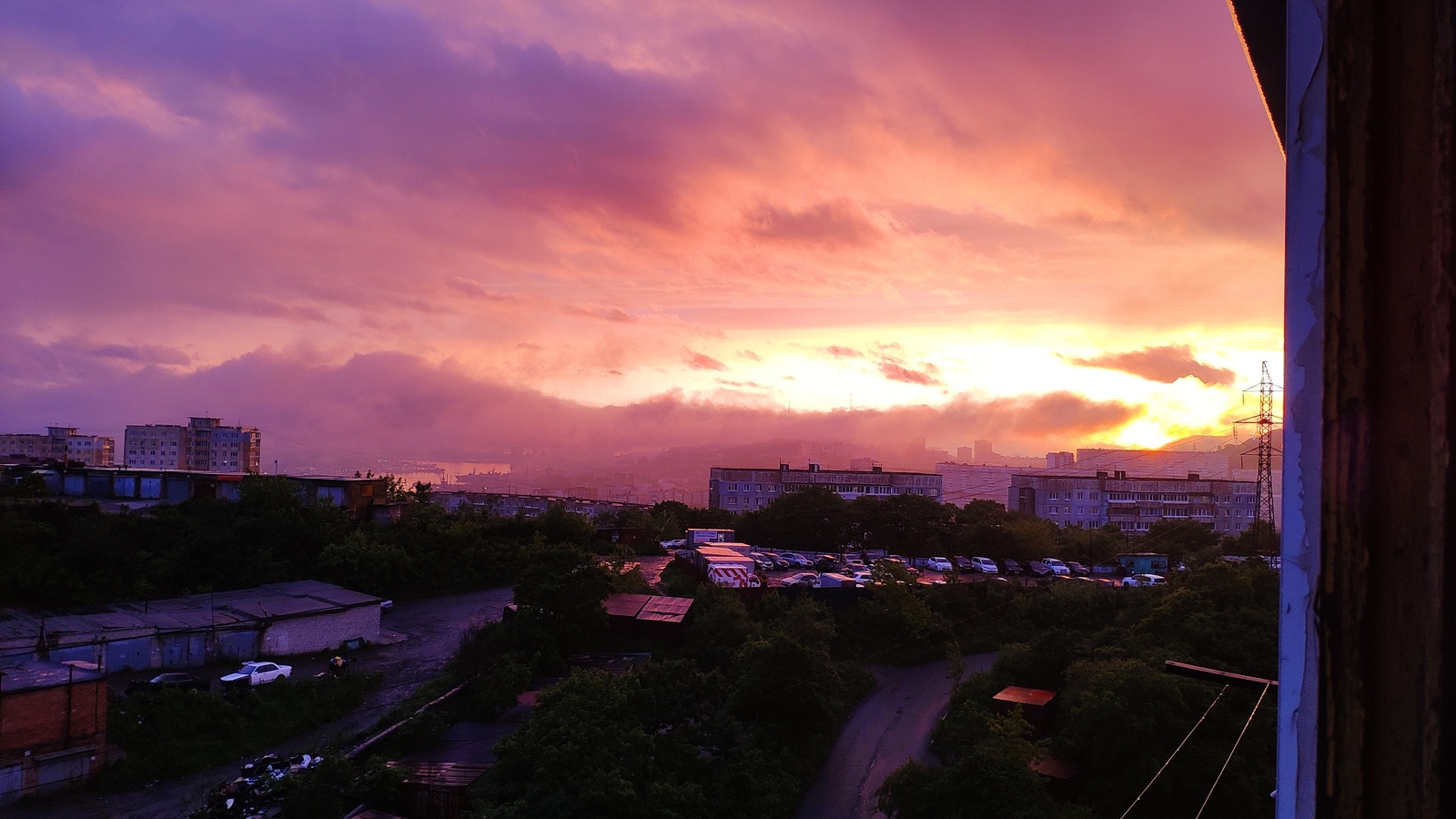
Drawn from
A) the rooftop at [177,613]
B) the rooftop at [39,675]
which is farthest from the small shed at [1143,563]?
the rooftop at [39,675]

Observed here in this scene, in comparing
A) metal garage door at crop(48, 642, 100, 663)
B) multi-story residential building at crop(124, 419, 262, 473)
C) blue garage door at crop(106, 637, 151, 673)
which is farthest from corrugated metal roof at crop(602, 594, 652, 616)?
multi-story residential building at crop(124, 419, 262, 473)

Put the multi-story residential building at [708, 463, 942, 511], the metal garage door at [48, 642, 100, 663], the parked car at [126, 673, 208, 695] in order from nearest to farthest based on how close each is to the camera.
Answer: the parked car at [126, 673, 208, 695]
the metal garage door at [48, 642, 100, 663]
the multi-story residential building at [708, 463, 942, 511]

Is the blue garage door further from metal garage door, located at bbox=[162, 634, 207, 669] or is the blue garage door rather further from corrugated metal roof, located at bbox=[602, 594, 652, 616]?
corrugated metal roof, located at bbox=[602, 594, 652, 616]

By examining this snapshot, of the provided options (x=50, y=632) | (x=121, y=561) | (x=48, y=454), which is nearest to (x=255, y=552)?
(x=121, y=561)

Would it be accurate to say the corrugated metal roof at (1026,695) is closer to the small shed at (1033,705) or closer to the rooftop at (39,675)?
the small shed at (1033,705)

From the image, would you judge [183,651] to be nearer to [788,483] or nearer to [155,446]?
[788,483]

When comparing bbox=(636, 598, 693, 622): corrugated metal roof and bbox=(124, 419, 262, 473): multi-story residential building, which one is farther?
bbox=(124, 419, 262, 473): multi-story residential building

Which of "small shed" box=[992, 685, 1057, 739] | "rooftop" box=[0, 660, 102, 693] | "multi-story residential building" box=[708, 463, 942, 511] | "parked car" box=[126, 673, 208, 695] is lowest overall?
"small shed" box=[992, 685, 1057, 739]
